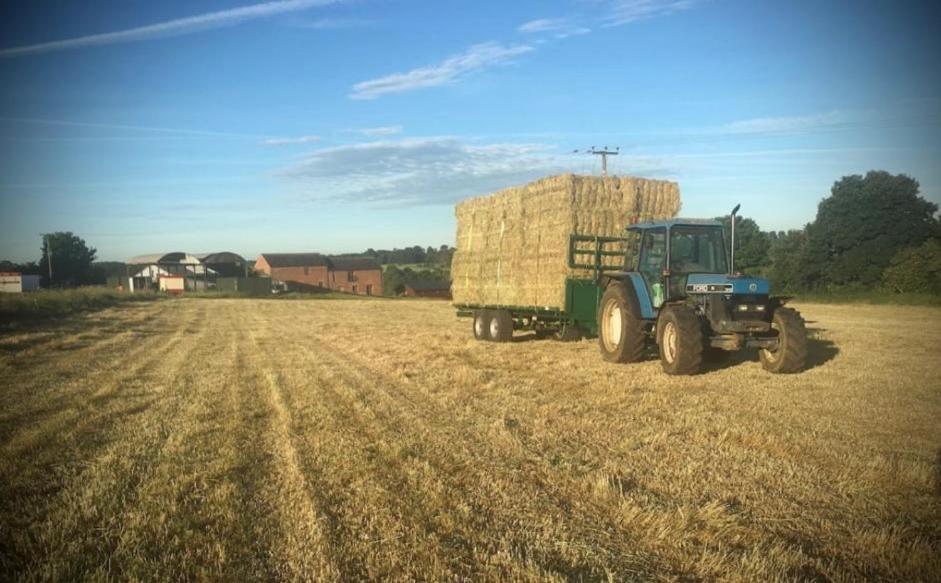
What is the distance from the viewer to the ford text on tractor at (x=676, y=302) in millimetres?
9477

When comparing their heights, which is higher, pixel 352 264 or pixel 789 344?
pixel 352 264

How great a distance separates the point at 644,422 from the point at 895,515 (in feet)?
8.69

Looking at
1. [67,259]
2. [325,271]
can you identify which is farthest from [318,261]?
[67,259]

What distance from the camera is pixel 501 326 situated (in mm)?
14828

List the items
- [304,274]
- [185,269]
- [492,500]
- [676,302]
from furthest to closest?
[304,274]
[185,269]
[676,302]
[492,500]

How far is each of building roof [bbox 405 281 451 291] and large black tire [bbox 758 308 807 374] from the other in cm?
5510

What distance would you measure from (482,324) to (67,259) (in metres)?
75.1

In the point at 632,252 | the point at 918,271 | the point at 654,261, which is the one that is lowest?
the point at 918,271

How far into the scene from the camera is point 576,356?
11.9 m

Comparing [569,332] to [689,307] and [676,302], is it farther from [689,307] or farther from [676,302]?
[689,307]

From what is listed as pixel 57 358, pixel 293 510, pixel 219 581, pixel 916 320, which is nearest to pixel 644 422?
pixel 293 510

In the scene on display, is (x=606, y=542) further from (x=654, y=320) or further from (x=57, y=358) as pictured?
(x=57, y=358)

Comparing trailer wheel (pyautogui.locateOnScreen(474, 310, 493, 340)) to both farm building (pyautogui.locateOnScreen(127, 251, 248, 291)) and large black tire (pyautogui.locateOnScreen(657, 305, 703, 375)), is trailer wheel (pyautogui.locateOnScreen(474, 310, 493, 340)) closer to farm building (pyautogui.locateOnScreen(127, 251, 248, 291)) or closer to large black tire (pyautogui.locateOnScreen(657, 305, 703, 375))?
large black tire (pyautogui.locateOnScreen(657, 305, 703, 375))

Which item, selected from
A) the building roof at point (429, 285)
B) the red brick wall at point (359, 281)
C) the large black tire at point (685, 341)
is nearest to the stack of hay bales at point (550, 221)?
the large black tire at point (685, 341)
